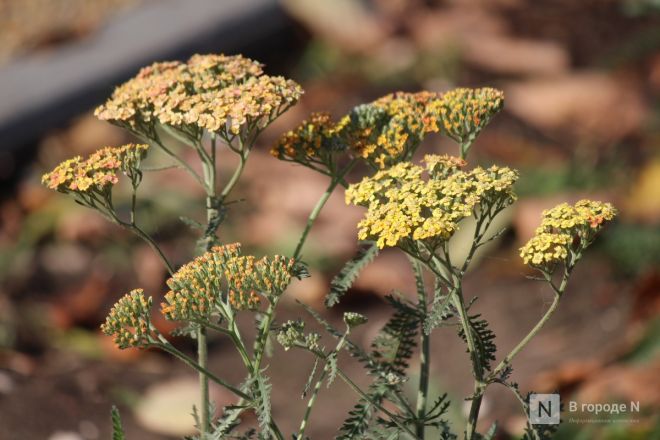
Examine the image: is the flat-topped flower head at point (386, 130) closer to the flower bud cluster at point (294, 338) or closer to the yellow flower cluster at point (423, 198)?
the yellow flower cluster at point (423, 198)

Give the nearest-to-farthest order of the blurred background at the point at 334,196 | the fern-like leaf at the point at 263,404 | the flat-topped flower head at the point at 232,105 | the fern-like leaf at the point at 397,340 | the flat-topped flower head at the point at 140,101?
1. the fern-like leaf at the point at 263,404
2. the flat-topped flower head at the point at 232,105
3. the flat-topped flower head at the point at 140,101
4. the fern-like leaf at the point at 397,340
5. the blurred background at the point at 334,196

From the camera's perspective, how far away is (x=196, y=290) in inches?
79.9

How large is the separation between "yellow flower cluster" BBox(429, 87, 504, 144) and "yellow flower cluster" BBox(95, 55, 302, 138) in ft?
1.16

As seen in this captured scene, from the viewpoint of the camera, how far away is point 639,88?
6.73m

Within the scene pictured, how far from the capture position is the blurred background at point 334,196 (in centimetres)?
409

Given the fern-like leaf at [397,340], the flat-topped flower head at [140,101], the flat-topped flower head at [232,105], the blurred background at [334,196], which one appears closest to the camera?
the flat-topped flower head at [232,105]

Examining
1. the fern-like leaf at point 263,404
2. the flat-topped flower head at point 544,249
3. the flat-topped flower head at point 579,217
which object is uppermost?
the flat-topped flower head at point 579,217

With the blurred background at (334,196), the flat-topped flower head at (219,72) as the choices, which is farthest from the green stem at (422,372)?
the blurred background at (334,196)

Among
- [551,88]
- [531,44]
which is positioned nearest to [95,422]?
[551,88]

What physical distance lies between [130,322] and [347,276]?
51 centimetres

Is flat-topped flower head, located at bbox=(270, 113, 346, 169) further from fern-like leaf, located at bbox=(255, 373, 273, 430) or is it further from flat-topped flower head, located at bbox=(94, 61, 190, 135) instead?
fern-like leaf, located at bbox=(255, 373, 273, 430)

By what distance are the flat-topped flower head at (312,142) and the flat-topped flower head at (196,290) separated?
0.42m

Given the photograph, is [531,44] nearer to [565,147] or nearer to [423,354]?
[565,147]

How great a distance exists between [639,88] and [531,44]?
0.96 metres
